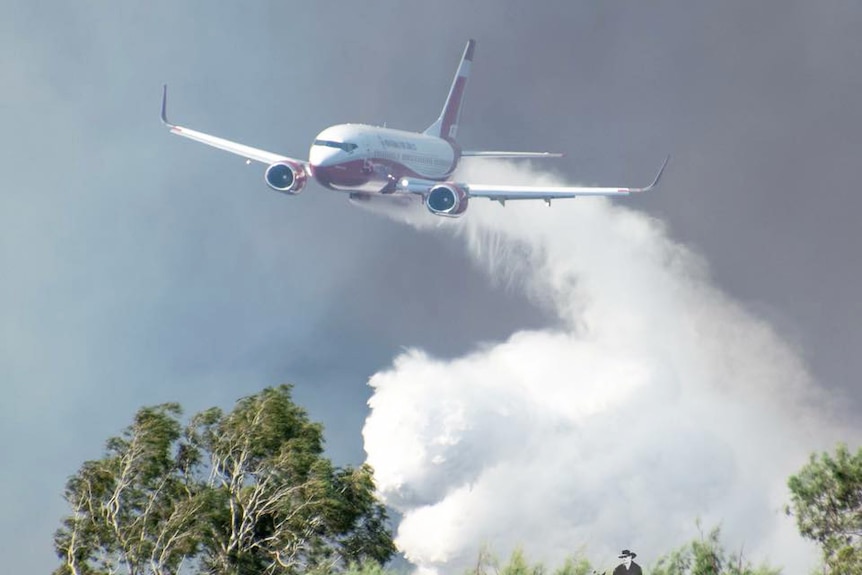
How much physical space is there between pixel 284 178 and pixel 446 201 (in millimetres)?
10418

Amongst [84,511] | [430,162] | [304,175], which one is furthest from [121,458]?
[430,162]

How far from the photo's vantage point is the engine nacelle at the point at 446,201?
96.8 metres

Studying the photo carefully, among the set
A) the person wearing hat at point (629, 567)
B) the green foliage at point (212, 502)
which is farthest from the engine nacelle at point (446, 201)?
the person wearing hat at point (629, 567)

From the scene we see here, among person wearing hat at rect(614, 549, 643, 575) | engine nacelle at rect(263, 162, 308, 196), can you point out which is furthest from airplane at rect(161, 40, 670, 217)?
person wearing hat at rect(614, 549, 643, 575)

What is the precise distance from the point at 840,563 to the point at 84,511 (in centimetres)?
3823

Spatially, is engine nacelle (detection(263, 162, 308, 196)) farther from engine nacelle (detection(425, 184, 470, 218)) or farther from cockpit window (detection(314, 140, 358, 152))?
engine nacelle (detection(425, 184, 470, 218))

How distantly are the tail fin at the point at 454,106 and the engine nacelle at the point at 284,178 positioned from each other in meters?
30.9

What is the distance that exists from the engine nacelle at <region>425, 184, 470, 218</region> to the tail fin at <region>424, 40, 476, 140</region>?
1090 inches

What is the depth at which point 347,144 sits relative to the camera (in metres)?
95.2

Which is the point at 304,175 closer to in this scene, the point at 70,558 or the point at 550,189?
the point at 550,189

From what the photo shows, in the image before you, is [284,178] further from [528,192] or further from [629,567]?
[629,567]

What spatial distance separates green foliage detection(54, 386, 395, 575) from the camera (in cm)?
7325

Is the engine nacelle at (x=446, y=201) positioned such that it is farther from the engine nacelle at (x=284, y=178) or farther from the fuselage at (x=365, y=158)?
the engine nacelle at (x=284, y=178)

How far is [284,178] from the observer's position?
311 feet
